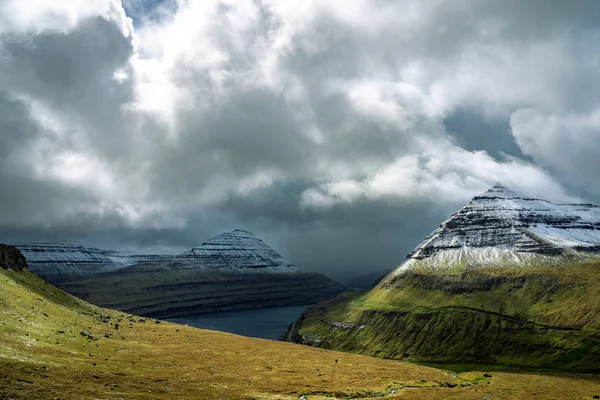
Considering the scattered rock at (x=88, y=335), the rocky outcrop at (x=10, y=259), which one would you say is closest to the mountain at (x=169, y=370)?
the scattered rock at (x=88, y=335)

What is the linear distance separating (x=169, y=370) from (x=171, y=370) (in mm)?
390

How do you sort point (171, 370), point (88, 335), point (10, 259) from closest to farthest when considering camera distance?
point (171, 370)
point (88, 335)
point (10, 259)

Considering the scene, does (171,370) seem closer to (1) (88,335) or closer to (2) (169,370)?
(2) (169,370)

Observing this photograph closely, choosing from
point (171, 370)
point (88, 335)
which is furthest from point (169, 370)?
point (88, 335)

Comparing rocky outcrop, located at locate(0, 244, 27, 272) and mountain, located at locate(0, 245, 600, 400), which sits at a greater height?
rocky outcrop, located at locate(0, 244, 27, 272)

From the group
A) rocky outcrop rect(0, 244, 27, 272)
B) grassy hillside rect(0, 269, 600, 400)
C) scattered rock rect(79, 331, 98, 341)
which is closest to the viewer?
grassy hillside rect(0, 269, 600, 400)

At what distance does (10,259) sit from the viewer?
138750mm

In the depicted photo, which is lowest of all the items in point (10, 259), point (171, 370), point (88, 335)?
point (171, 370)

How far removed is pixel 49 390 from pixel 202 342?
75.8 metres

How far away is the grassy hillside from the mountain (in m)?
0.19

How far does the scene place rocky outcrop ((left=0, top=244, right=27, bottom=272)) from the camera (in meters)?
133

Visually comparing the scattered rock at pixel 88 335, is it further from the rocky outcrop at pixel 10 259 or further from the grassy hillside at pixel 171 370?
the rocky outcrop at pixel 10 259

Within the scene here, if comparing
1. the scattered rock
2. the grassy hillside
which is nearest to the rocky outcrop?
the grassy hillside

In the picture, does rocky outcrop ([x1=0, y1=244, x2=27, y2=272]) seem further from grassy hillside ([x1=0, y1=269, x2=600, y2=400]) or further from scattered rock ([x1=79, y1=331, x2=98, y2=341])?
scattered rock ([x1=79, y1=331, x2=98, y2=341])
